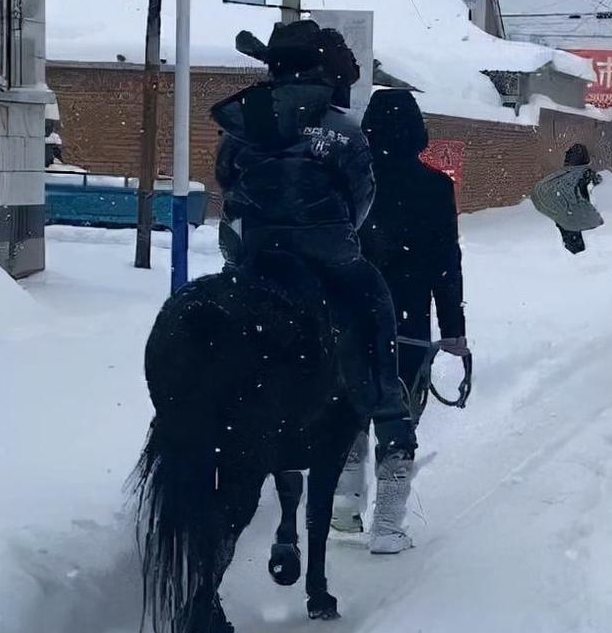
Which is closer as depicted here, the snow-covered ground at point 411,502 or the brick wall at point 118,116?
the snow-covered ground at point 411,502

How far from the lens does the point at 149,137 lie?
15.3 m

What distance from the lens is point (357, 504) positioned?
538cm

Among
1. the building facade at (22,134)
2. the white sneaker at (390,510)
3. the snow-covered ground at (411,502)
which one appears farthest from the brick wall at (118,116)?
the white sneaker at (390,510)

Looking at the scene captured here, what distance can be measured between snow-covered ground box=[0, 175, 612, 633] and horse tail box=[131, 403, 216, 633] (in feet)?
1.91

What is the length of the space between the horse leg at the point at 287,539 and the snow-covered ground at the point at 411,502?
5.5 inches

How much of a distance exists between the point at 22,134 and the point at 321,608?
8.53 meters

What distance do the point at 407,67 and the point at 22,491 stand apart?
897 inches

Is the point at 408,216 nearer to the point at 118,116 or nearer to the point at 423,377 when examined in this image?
the point at 423,377

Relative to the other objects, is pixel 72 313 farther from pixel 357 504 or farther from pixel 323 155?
pixel 323 155

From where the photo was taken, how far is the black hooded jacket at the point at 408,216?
5.05 m

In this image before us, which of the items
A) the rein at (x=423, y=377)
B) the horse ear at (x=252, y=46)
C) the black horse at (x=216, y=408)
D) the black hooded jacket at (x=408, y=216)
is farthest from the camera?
the rein at (x=423, y=377)

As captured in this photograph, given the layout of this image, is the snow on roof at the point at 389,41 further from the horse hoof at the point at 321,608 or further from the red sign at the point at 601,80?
the horse hoof at the point at 321,608

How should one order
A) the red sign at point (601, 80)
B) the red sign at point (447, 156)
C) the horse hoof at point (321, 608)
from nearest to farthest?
the horse hoof at point (321, 608), the red sign at point (447, 156), the red sign at point (601, 80)

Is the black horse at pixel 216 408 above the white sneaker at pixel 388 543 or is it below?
above
